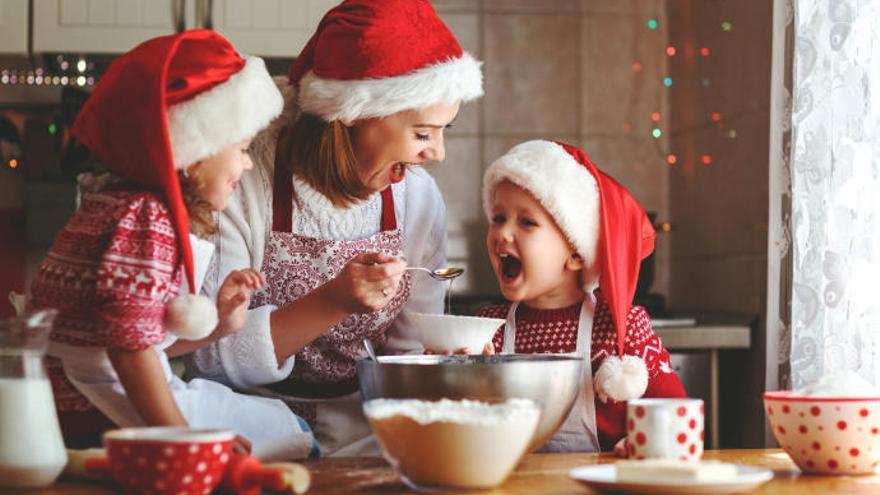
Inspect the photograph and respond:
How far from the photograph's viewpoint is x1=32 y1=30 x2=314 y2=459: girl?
119cm

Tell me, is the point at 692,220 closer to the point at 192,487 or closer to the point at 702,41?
the point at 702,41

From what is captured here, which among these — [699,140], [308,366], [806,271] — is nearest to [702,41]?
[699,140]

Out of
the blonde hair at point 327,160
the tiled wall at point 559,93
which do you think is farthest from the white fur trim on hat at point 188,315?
the tiled wall at point 559,93

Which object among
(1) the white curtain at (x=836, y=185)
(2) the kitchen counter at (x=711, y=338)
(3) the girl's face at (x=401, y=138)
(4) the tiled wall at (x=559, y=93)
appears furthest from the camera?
(4) the tiled wall at (x=559, y=93)

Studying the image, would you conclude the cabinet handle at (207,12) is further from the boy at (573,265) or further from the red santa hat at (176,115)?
the red santa hat at (176,115)

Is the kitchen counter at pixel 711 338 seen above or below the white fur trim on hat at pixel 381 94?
below

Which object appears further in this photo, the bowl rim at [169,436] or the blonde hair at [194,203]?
the blonde hair at [194,203]

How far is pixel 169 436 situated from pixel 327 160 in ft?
2.79

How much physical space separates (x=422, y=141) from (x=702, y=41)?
5.13 feet

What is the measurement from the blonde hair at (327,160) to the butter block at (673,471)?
86cm

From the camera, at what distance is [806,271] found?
86.3 inches

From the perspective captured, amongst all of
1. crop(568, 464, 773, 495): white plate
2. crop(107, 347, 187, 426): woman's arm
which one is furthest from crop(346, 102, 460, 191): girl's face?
crop(568, 464, 773, 495): white plate

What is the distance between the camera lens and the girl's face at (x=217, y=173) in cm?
136

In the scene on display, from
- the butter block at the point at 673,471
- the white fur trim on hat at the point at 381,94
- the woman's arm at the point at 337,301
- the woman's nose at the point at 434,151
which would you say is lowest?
the butter block at the point at 673,471
